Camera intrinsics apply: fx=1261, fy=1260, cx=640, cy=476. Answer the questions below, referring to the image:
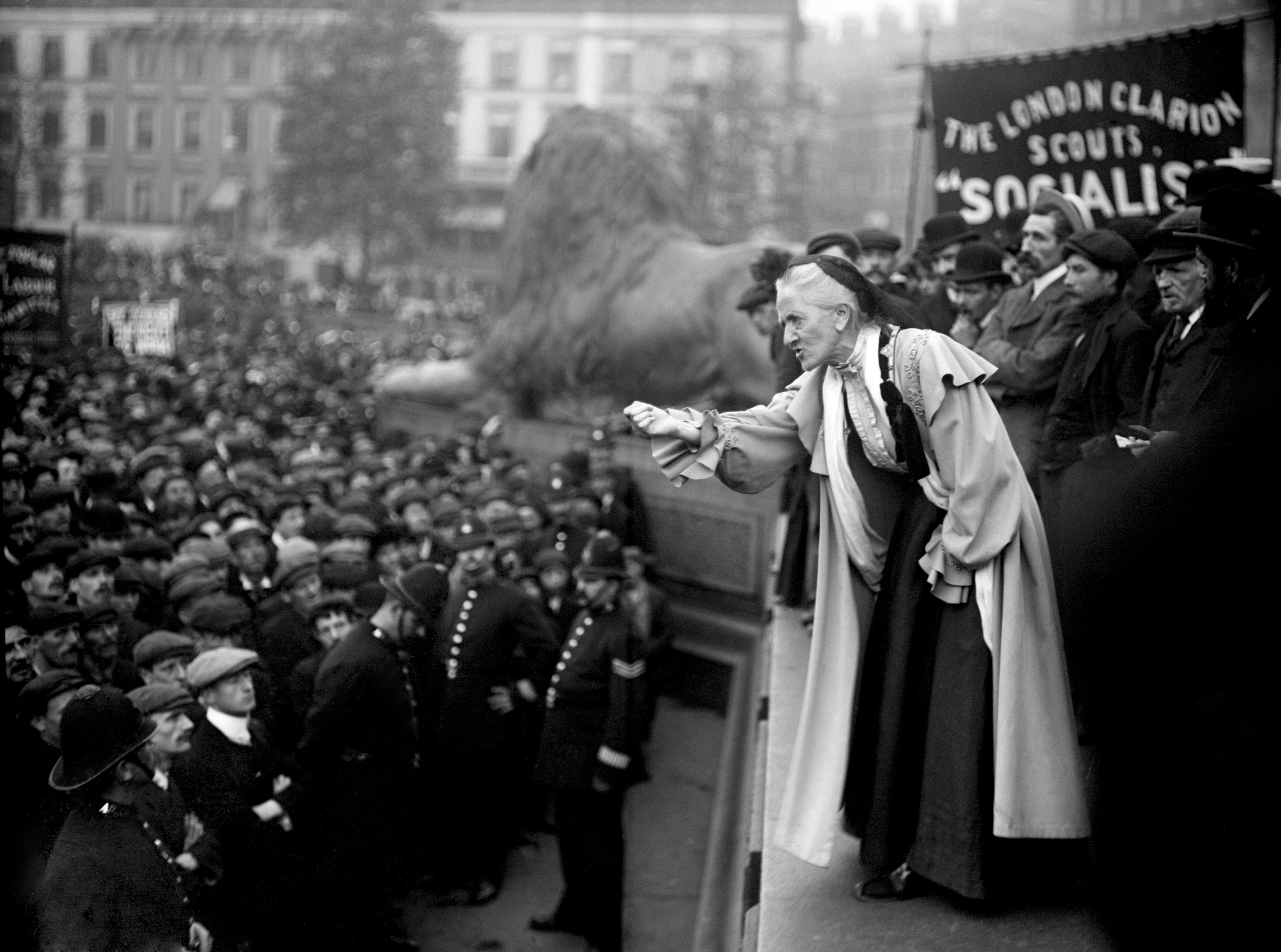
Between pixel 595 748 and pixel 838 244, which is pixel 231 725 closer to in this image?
pixel 595 748

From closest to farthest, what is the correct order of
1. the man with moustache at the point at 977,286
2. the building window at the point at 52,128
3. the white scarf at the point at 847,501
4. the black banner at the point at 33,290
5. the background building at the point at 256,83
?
the white scarf at the point at 847,501
the man with moustache at the point at 977,286
the black banner at the point at 33,290
the building window at the point at 52,128
the background building at the point at 256,83

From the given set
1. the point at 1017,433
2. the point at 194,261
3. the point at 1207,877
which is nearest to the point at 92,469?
the point at 1017,433

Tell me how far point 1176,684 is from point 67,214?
42.6m

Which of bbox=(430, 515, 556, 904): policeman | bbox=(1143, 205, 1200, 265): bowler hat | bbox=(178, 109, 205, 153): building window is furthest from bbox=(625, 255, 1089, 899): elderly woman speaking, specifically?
bbox=(178, 109, 205, 153): building window

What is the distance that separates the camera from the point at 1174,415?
3.71 meters

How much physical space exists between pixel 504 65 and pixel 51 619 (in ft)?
167

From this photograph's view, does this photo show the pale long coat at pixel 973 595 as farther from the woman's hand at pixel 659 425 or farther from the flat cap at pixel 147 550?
the flat cap at pixel 147 550

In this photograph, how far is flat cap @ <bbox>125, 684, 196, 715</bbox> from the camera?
396cm

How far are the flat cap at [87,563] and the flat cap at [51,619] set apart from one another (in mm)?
787

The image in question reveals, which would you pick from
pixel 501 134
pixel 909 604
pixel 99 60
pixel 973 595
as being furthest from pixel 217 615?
pixel 501 134

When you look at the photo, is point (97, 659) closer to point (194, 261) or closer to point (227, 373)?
point (227, 373)

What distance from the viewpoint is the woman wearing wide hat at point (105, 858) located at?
3.15 metres

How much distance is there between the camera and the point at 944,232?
6.37 metres

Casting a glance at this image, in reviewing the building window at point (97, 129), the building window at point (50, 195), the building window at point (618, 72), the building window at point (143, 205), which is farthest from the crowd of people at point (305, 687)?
the building window at point (618, 72)
